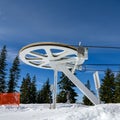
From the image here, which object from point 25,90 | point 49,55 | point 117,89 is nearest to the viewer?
point 49,55

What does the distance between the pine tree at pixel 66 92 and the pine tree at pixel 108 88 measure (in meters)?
6.02

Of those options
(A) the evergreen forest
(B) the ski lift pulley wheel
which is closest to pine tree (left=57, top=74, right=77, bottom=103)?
(A) the evergreen forest

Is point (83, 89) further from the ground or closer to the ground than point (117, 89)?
closer to the ground

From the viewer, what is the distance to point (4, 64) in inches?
2392

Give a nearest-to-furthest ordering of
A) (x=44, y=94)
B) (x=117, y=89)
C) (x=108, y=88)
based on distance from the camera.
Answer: (x=117, y=89), (x=108, y=88), (x=44, y=94)

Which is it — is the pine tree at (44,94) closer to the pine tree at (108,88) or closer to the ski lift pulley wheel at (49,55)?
the pine tree at (108,88)

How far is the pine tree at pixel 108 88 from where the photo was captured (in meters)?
51.3

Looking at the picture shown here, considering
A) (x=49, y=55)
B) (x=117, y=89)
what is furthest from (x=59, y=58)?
(x=117, y=89)

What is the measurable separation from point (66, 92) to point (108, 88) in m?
8.78

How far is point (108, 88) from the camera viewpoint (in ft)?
173

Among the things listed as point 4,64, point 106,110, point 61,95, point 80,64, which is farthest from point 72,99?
point 106,110

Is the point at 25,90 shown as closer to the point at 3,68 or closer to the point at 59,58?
the point at 3,68

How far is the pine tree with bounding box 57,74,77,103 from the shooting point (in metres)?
53.2

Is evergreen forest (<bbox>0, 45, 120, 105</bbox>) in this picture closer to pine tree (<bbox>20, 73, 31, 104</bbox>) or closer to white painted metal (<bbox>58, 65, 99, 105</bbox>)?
pine tree (<bbox>20, 73, 31, 104</bbox>)
